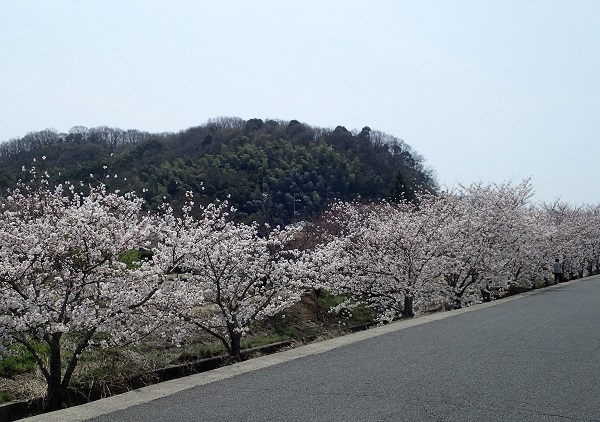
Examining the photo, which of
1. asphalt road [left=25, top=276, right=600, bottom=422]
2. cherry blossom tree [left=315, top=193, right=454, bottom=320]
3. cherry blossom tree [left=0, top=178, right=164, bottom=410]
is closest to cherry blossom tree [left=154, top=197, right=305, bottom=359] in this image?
cherry blossom tree [left=0, top=178, right=164, bottom=410]

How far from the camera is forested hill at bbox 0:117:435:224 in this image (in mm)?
48844

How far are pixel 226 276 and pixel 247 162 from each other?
56004 mm

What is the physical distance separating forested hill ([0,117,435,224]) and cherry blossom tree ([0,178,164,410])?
83.8 feet

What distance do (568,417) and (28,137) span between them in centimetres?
6083

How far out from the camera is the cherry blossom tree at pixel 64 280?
8.05 metres

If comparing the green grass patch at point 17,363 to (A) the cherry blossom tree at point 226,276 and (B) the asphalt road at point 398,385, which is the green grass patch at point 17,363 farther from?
(B) the asphalt road at point 398,385

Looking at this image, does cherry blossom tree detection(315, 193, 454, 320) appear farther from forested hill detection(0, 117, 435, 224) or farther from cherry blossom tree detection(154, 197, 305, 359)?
forested hill detection(0, 117, 435, 224)

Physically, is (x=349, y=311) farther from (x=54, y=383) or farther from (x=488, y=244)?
(x=54, y=383)

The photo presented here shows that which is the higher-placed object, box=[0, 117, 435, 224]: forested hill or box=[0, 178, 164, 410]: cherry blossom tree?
box=[0, 117, 435, 224]: forested hill

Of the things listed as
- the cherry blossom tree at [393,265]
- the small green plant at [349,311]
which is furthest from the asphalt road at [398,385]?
the small green plant at [349,311]

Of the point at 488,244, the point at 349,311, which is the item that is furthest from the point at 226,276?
the point at 488,244

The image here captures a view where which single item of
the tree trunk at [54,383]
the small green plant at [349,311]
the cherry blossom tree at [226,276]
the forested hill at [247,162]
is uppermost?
the forested hill at [247,162]

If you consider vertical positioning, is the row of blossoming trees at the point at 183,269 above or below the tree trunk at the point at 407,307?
above

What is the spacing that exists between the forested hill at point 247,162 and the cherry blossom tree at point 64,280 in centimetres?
2554
